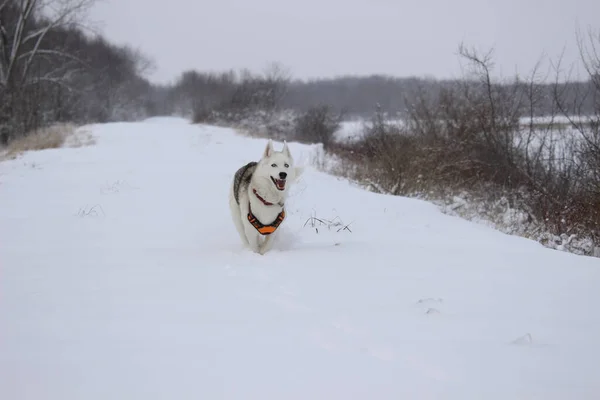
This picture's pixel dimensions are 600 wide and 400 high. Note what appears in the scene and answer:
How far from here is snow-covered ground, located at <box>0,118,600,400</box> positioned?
181 centimetres

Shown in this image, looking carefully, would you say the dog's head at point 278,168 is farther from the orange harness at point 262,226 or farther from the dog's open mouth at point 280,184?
the orange harness at point 262,226

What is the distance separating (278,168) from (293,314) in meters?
2.18

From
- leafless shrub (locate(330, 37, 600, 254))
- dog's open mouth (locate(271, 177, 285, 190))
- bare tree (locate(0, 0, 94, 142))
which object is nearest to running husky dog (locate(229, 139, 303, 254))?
dog's open mouth (locate(271, 177, 285, 190))

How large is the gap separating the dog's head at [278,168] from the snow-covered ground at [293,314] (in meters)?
0.78

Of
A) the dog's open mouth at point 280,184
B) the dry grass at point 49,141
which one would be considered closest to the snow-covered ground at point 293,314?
the dog's open mouth at point 280,184

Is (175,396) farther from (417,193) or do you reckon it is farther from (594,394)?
(417,193)

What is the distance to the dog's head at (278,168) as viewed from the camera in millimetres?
4454

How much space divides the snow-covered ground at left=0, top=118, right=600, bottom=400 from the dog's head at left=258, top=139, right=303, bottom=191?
783 millimetres

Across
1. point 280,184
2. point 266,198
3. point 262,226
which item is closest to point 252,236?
point 262,226

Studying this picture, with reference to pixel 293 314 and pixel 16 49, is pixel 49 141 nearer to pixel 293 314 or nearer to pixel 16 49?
pixel 16 49

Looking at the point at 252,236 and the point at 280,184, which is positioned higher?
the point at 280,184

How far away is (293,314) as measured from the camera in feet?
8.51

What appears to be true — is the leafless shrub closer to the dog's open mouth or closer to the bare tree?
the dog's open mouth

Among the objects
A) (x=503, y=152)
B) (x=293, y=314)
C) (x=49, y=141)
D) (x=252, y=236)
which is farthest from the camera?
(x=49, y=141)
